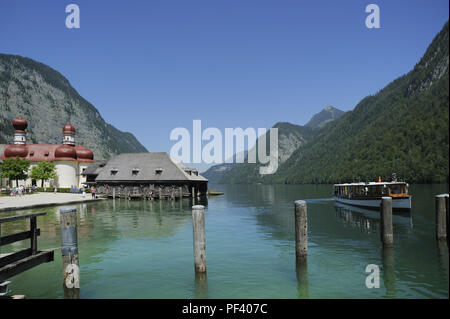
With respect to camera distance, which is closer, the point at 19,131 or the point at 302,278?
the point at 302,278

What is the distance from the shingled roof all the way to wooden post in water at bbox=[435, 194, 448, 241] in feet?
163

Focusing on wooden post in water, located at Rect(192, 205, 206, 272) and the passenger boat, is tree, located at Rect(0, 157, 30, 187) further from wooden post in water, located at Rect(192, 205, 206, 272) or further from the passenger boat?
wooden post in water, located at Rect(192, 205, 206, 272)

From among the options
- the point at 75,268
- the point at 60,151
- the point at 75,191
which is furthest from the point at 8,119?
the point at 75,268

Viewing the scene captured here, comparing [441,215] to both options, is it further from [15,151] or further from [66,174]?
[15,151]

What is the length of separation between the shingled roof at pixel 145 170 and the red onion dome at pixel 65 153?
22.0 metres

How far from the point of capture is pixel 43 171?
267 feet

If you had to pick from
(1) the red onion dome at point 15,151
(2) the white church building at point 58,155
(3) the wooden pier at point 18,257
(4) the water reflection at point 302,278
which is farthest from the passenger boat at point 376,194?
(1) the red onion dome at point 15,151

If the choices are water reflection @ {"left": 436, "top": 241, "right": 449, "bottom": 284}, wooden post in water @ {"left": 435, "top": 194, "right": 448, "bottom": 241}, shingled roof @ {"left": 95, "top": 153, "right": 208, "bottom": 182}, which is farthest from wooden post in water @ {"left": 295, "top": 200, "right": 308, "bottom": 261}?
shingled roof @ {"left": 95, "top": 153, "right": 208, "bottom": 182}

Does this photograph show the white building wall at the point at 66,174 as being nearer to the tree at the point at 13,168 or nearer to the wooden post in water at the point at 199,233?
the tree at the point at 13,168

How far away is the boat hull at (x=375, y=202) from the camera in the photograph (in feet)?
125

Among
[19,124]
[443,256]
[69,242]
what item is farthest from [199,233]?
[19,124]

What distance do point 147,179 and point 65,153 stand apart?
3406 cm

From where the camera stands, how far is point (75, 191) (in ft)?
243
